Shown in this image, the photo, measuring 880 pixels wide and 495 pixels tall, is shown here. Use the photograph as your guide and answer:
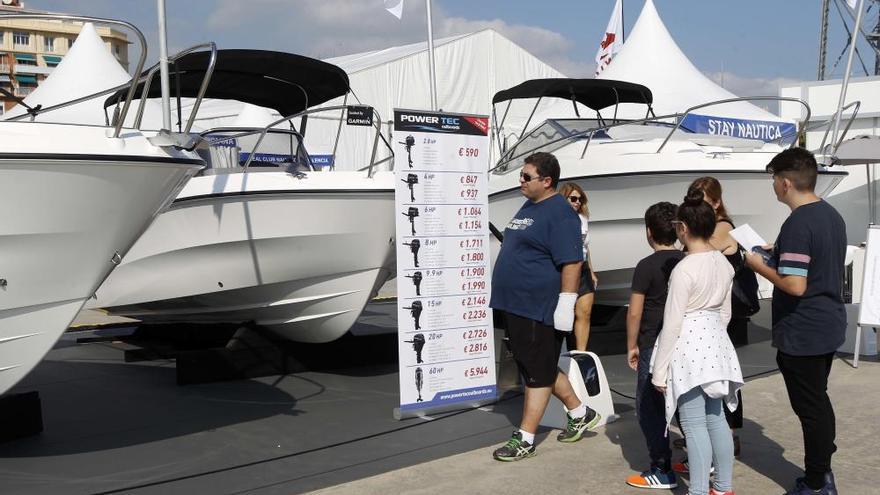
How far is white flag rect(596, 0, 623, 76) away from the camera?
19312 mm

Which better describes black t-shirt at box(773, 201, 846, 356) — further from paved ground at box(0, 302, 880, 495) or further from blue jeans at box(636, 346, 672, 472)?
paved ground at box(0, 302, 880, 495)

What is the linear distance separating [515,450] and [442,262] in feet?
4.36

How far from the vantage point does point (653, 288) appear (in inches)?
157

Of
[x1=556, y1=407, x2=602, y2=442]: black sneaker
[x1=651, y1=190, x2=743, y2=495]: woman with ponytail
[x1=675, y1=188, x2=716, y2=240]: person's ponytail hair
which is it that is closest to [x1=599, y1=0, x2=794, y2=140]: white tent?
[x1=556, y1=407, x2=602, y2=442]: black sneaker

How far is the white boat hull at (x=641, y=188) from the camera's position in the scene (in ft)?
23.5

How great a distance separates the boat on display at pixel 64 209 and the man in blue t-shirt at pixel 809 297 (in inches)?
111

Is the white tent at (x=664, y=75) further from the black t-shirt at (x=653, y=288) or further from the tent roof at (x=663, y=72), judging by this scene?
the black t-shirt at (x=653, y=288)

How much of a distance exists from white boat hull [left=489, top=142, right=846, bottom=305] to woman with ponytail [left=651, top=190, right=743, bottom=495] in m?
3.76

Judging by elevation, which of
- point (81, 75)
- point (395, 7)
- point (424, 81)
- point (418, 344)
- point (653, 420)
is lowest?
point (653, 420)

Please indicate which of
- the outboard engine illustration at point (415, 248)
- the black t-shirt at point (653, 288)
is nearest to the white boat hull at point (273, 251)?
the outboard engine illustration at point (415, 248)

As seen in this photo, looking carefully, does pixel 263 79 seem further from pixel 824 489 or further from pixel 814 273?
pixel 824 489

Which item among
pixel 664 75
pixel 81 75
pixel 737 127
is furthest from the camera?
pixel 81 75

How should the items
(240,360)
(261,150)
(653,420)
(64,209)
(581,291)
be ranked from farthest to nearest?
(261,150), (240,360), (581,291), (64,209), (653,420)

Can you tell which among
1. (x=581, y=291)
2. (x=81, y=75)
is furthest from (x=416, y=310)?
(x=81, y=75)
